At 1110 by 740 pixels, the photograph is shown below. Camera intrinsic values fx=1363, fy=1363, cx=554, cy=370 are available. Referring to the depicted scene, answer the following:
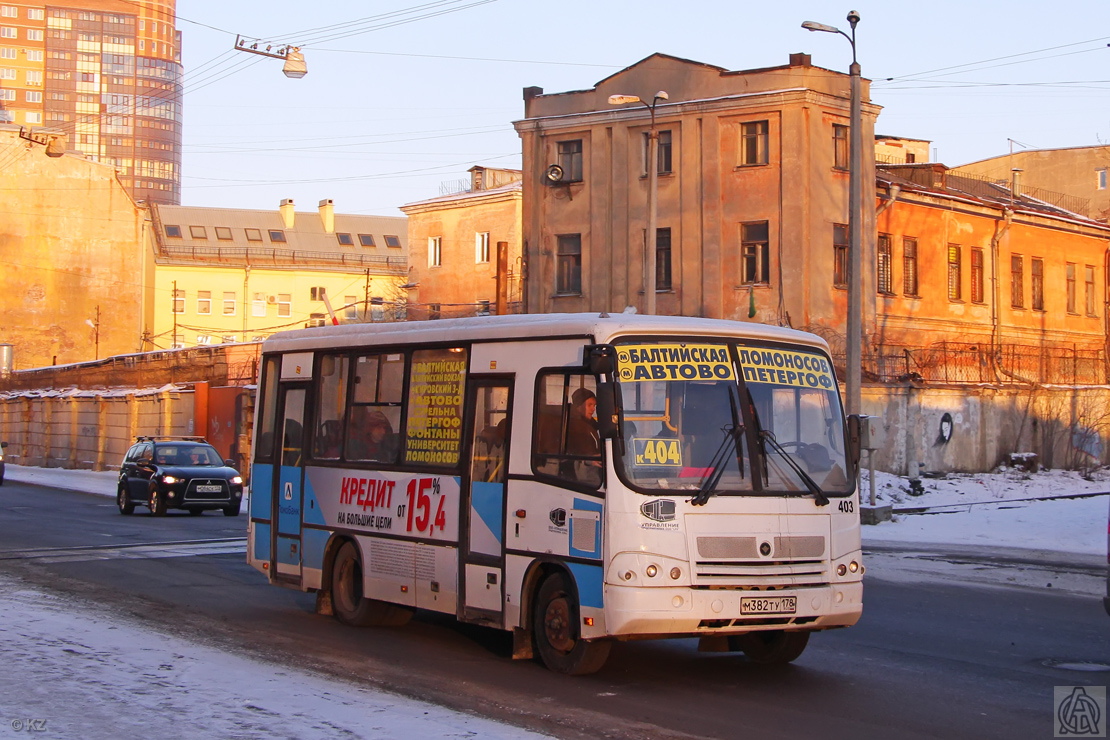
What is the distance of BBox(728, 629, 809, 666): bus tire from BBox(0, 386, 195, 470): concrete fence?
39890 millimetres

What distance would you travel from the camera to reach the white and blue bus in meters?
9.50

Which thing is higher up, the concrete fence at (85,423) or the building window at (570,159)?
the building window at (570,159)

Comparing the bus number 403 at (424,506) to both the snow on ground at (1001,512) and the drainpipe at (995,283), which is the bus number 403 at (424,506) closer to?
the snow on ground at (1001,512)

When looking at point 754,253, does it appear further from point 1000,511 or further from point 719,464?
point 719,464

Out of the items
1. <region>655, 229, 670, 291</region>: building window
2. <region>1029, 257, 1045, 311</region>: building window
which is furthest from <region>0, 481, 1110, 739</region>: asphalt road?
<region>1029, 257, 1045, 311</region>: building window

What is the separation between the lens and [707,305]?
4231 centimetres

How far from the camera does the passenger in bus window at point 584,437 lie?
9719 mm

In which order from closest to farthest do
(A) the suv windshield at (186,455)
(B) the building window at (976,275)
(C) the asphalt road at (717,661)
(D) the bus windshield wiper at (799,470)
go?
(C) the asphalt road at (717,661)
(D) the bus windshield wiper at (799,470)
(A) the suv windshield at (186,455)
(B) the building window at (976,275)

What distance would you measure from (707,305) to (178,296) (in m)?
56.0

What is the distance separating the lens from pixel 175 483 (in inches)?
1115

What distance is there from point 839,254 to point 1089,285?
15915 millimetres

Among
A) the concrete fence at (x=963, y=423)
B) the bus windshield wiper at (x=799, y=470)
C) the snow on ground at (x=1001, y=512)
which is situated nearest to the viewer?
the bus windshield wiper at (x=799, y=470)

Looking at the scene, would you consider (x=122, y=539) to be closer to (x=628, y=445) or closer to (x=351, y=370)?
(x=351, y=370)

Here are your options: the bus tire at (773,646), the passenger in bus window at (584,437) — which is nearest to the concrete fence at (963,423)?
the bus tire at (773,646)
